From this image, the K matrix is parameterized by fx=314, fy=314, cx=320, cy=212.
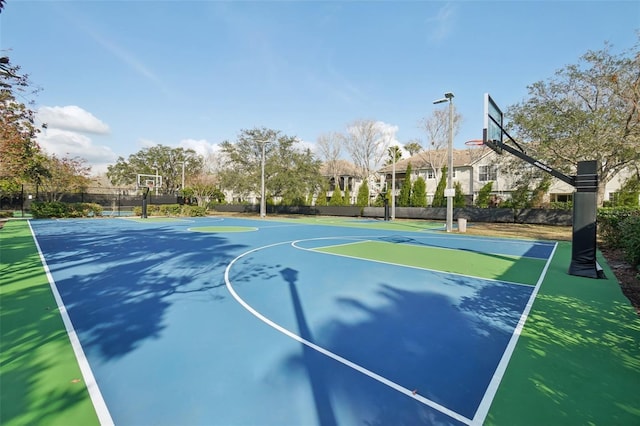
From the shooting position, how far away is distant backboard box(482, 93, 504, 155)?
10.0 m

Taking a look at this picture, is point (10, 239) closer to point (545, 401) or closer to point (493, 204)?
point (545, 401)

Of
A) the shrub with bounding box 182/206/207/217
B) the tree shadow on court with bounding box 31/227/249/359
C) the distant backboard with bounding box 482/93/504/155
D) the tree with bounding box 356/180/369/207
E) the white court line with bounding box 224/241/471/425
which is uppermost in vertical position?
the distant backboard with bounding box 482/93/504/155

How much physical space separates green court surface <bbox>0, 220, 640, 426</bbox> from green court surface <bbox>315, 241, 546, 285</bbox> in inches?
50.8

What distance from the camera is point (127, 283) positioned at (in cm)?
665

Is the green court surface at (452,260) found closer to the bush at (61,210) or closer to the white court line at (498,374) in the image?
the white court line at (498,374)

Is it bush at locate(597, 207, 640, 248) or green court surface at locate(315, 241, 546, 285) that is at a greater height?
bush at locate(597, 207, 640, 248)

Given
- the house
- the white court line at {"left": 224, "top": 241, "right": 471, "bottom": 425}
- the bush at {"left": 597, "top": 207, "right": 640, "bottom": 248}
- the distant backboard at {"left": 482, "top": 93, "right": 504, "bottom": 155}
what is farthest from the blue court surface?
the house

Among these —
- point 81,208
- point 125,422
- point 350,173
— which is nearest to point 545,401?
point 125,422

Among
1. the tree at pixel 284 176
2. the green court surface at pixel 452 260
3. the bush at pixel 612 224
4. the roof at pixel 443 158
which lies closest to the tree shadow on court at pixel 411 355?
the green court surface at pixel 452 260

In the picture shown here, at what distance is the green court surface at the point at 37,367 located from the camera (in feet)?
8.66

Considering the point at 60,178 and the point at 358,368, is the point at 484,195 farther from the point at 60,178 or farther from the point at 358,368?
Answer: the point at 60,178

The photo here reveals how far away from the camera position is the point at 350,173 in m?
50.9

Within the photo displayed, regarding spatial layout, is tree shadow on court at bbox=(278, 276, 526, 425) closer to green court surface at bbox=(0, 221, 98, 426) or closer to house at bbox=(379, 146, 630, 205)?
green court surface at bbox=(0, 221, 98, 426)

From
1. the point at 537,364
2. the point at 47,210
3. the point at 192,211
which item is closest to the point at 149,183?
the point at 192,211
